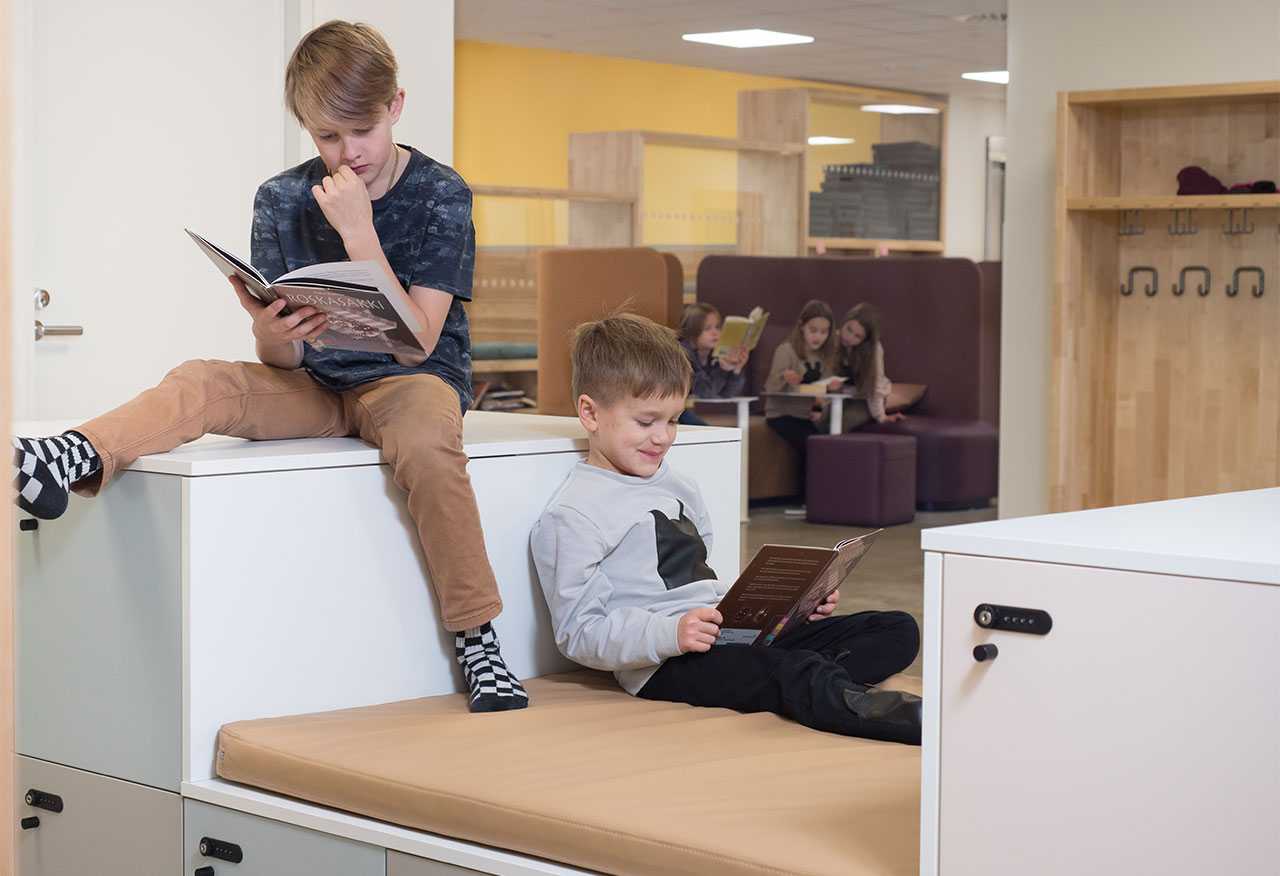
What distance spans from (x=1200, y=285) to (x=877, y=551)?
81.6 inches

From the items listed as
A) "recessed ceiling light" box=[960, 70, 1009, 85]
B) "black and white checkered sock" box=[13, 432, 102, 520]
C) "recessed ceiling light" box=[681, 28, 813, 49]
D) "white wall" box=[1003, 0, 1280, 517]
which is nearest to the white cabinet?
"black and white checkered sock" box=[13, 432, 102, 520]

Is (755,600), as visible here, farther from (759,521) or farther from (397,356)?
(759,521)

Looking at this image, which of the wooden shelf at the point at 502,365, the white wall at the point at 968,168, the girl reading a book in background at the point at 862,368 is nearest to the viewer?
the girl reading a book in background at the point at 862,368

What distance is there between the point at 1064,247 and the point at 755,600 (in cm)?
363

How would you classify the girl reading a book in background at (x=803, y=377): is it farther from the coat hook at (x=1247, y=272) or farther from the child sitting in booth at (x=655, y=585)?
the child sitting in booth at (x=655, y=585)

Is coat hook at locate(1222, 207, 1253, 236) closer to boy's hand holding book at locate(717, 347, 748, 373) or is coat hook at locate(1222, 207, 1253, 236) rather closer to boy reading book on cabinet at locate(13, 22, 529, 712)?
boy's hand holding book at locate(717, 347, 748, 373)

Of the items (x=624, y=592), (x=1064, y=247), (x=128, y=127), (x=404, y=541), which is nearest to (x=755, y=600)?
(x=624, y=592)

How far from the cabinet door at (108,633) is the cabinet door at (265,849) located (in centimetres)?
9

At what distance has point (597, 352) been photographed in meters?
2.57

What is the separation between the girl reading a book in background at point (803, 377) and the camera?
28.2 ft

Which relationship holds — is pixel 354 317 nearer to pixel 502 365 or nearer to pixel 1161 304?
pixel 1161 304

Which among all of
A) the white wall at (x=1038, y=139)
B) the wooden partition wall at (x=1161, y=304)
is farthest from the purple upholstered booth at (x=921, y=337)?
the wooden partition wall at (x=1161, y=304)

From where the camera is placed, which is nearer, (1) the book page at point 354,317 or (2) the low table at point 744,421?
(1) the book page at point 354,317

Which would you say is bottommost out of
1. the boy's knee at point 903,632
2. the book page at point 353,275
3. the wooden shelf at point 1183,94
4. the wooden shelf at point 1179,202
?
the boy's knee at point 903,632
